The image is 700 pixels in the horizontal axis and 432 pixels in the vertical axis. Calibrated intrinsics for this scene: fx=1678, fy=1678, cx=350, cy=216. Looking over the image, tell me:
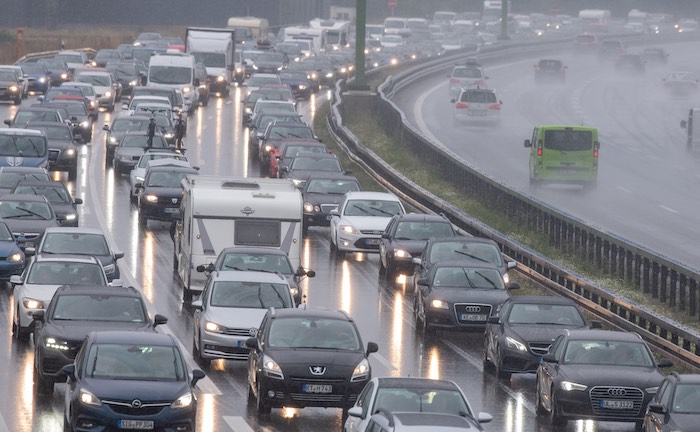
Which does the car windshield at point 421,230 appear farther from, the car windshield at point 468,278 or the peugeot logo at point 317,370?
the peugeot logo at point 317,370

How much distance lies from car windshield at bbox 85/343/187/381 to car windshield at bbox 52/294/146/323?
12.0 ft

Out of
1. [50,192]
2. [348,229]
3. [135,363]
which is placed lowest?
[348,229]

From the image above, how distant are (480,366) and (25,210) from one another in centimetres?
1342

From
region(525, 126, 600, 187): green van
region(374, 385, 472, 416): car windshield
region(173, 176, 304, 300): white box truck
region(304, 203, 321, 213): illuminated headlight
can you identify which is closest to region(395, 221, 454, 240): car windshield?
region(173, 176, 304, 300): white box truck

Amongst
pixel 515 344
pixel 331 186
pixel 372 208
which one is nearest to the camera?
pixel 515 344

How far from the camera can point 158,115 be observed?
5906 centimetres

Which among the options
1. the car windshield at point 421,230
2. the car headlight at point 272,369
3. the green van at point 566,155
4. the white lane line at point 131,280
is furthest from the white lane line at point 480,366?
the green van at point 566,155

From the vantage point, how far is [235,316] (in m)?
25.0

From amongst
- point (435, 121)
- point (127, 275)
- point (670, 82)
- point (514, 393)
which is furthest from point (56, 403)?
point (670, 82)

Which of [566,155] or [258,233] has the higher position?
[258,233]

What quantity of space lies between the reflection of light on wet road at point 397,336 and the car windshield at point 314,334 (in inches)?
127

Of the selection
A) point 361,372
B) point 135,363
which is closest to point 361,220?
point 361,372

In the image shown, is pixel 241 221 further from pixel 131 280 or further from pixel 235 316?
pixel 235 316

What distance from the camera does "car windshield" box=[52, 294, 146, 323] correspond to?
2327cm
